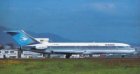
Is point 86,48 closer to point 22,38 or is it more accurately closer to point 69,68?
point 22,38

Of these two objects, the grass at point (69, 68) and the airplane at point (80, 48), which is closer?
the grass at point (69, 68)

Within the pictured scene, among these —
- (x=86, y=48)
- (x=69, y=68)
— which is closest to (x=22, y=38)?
(x=86, y=48)

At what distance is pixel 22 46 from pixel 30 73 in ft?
215

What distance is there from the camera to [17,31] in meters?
101

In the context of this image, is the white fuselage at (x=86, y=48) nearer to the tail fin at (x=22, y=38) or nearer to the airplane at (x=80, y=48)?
the airplane at (x=80, y=48)

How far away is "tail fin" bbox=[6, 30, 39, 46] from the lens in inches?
3814

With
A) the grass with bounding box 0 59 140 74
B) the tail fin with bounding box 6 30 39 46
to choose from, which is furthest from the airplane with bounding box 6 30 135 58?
the grass with bounding box 0 59 140 74

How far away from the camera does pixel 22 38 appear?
98.9 metres

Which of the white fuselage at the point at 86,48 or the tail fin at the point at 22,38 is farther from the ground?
the tail fin at the point at 22,38

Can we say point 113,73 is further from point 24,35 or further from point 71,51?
point 24,35

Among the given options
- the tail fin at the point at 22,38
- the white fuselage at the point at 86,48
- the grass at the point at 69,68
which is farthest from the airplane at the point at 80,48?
the grass at the point at 69,68

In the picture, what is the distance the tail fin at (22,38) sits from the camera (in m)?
96.9

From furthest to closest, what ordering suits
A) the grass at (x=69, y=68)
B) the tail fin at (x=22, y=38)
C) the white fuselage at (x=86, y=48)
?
the tail fin at (x=22, y=38)
the white fuselage at (x=86, y=48)
the grass at (x=69, y=68)

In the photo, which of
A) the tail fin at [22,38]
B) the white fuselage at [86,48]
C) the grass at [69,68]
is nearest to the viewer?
the grass at [69,68]
